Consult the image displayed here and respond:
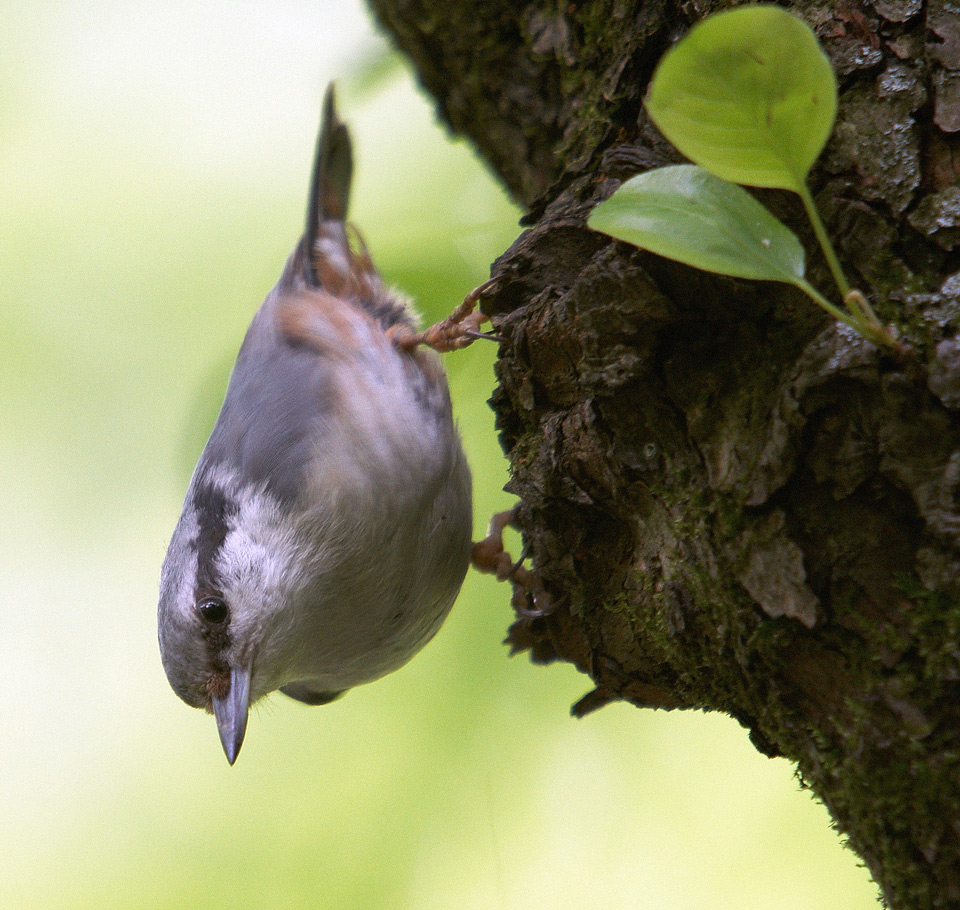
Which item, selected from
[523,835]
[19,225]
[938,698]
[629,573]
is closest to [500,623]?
[523,835]

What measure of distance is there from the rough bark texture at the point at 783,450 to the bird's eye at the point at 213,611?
82 cm

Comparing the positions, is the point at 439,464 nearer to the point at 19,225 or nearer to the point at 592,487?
the point at 592,487

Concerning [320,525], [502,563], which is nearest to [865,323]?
[320,525]

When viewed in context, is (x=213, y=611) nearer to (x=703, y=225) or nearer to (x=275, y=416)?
(x=275, y=416)

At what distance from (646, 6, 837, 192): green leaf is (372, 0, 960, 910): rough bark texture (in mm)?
276

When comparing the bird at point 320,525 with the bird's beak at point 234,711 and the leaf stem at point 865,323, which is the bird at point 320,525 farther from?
the leaf stem at point 865,323

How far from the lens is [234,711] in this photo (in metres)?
Answer: 2.04

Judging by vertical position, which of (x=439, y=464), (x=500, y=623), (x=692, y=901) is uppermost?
(x=439, y=464)

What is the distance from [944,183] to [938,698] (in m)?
0.71

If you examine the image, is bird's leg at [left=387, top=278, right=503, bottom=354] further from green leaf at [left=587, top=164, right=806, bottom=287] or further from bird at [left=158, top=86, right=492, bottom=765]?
green leaf at [left=587, top=164, right=806, bottom=287]

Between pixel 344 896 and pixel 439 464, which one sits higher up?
pixel 439 464

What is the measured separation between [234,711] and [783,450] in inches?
57.1

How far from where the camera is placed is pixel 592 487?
152 cm

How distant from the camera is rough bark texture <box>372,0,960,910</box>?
3.53 ft
